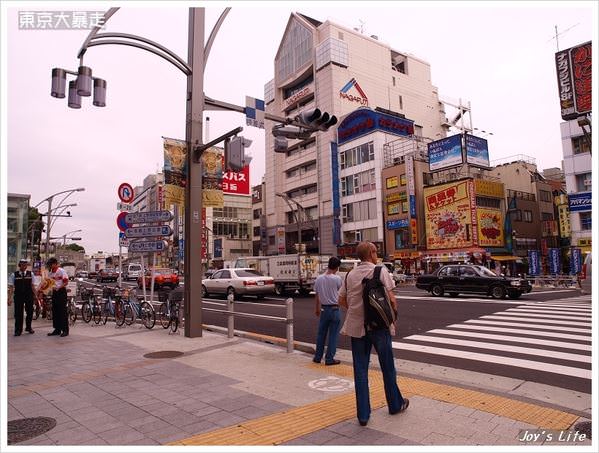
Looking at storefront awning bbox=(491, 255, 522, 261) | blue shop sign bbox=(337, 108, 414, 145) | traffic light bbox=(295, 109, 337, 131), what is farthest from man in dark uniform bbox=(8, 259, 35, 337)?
blue shop sign bbox=(337, 108, 414, 145)

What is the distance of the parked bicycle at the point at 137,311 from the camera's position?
37.6 feet

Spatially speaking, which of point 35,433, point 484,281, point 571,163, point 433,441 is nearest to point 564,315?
point 484,281

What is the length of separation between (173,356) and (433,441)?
17.1ft

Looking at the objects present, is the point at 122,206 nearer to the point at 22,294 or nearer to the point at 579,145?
the point at 22,294

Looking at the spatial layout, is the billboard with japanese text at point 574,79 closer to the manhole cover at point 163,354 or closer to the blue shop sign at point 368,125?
the blue shop sign at point 368,125

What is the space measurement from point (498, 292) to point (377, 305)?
16.9 metres

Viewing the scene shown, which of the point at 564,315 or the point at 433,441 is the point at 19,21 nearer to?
the point at 433,441

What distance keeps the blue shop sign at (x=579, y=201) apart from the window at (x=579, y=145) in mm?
3852

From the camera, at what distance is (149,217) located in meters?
11.2

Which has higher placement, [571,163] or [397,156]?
[397,156]

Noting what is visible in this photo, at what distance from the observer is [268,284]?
70.1 ft

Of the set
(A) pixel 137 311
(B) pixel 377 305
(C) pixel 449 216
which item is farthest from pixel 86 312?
(C) pixel 449 216

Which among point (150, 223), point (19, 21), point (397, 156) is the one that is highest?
point (397, 156)

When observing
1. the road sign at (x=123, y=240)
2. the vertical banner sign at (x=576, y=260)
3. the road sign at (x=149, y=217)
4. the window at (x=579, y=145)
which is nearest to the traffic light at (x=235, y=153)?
the road sign at (x=149, y=217)
